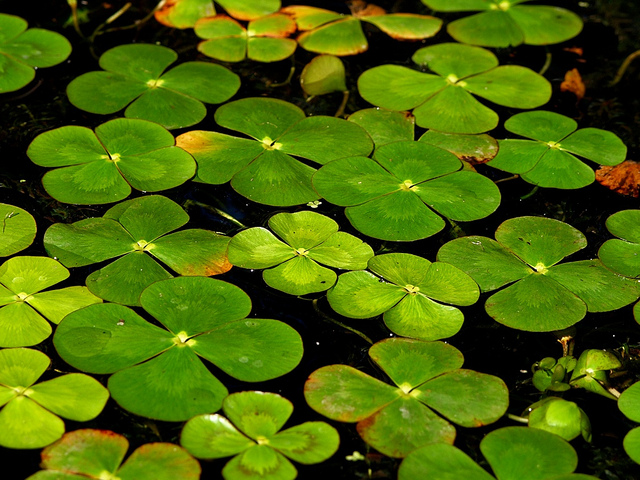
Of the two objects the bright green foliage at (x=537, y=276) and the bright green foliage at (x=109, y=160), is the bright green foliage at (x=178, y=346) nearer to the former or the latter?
the bright green foliage at (x=109, y=160)

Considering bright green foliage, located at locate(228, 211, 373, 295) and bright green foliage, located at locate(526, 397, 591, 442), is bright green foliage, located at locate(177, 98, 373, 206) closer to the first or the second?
bright green foliage, located at locate(228, 211, 373, 295)

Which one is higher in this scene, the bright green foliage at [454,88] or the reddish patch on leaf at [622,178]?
the bright green foliage at [454,88]

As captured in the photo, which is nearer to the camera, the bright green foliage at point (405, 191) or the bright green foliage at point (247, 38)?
the bright green foliage at point (405, 191)

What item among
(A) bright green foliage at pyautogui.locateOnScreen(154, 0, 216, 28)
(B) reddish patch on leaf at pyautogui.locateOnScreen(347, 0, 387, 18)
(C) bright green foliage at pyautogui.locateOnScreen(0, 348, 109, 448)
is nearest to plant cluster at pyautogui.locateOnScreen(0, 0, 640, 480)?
(C) bright green foliage at pyautogui.locateOnScreen(0, 348, 109, 448)

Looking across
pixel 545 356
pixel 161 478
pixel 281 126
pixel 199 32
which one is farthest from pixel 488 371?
pixel 199 32

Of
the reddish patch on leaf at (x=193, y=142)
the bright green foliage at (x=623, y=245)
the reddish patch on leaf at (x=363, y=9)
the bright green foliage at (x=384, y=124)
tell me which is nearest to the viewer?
the bright green foliage at (x=623, y=245)

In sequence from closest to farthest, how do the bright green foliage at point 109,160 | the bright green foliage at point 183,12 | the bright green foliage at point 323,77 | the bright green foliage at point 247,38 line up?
the bright green foliage at point 109,160 < the bright green foliage at point 323,77 < the bright green foliage at point 247,38 < the bright green foliage at point 183,12

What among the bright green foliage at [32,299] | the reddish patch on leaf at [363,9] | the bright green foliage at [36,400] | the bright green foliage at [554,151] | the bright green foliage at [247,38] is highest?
the reddish patch on leaf at [363,9]

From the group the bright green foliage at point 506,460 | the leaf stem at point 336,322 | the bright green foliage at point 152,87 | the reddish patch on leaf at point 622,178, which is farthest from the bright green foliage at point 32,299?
the reddish patch on leaf at point 622,178

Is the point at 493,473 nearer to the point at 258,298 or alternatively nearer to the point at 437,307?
the point at 437,307
